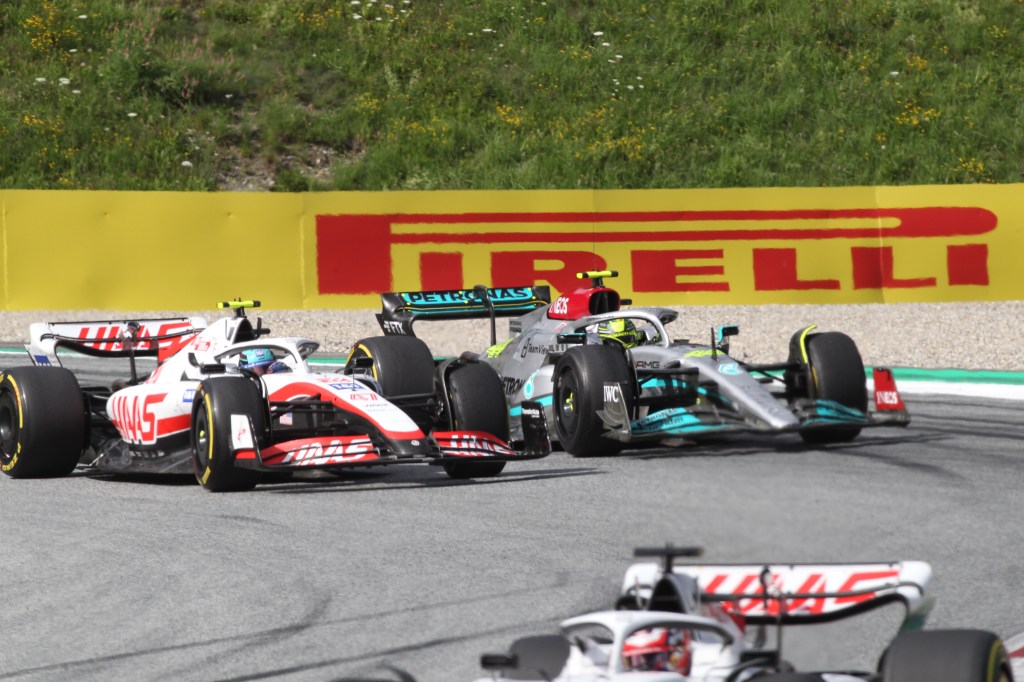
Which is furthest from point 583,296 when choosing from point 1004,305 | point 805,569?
point 1004,305

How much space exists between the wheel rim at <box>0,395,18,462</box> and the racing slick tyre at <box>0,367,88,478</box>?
39 mm

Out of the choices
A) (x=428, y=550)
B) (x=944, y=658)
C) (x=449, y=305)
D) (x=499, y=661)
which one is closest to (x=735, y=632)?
(x=944, y=658)

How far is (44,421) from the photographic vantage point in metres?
9.96

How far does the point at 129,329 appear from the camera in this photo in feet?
36.8

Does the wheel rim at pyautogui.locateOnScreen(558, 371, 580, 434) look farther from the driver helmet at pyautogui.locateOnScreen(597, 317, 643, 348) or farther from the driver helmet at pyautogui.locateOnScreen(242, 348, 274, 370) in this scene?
the driver helmet at pyautogui.locateOnScreen(242, 348, 274, 370)

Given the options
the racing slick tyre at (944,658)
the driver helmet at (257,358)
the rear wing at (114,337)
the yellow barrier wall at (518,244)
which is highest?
the yellow barrier wall at (518,244)

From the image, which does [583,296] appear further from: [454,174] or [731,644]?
[454,174]

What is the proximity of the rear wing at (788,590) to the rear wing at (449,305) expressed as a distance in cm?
815

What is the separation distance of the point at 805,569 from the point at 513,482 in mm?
5470

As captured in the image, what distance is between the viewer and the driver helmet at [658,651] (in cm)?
398

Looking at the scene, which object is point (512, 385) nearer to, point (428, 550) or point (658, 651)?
point (428, 550)

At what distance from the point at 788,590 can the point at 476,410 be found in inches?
229

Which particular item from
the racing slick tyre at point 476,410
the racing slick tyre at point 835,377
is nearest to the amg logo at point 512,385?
the racing slick tyre at point 476,410

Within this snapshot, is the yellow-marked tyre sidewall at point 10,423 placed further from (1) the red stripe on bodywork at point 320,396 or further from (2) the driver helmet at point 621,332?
(2) the driver helmet at point 621,332
